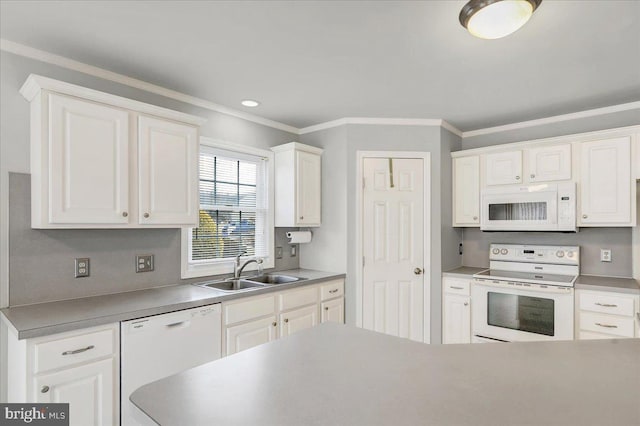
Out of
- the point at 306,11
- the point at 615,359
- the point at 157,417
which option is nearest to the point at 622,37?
the point at 306,11

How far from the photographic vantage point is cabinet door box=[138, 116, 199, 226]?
93.7 inches

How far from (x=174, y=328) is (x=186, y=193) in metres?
0.94

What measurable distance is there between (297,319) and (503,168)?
2494 millimetres

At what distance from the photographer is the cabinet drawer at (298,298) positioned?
2984 mm

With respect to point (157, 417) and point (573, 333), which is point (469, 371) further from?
point (573, 333)

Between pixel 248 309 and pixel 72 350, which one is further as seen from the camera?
pixel 248 309

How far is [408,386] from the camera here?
0.91m

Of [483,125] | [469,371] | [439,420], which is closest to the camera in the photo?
[439,420]

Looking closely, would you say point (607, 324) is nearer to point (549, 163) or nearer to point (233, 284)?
point (549, 163)

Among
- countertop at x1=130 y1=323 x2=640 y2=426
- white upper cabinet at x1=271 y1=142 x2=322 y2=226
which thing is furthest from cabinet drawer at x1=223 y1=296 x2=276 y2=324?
countertop at x1=130 y1=323 x2=640 y2=426

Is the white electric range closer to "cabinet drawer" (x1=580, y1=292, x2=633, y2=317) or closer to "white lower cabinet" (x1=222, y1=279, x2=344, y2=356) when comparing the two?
"cabinet drawer" (x1=580, y1=292, x2=633, y2=317)

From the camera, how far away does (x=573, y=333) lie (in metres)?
2.91

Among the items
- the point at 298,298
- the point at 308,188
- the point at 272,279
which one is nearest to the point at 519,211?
the point at 308,188

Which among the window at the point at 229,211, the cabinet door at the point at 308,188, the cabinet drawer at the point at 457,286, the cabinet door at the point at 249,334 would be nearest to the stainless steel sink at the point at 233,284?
the window at the point at 229,211
